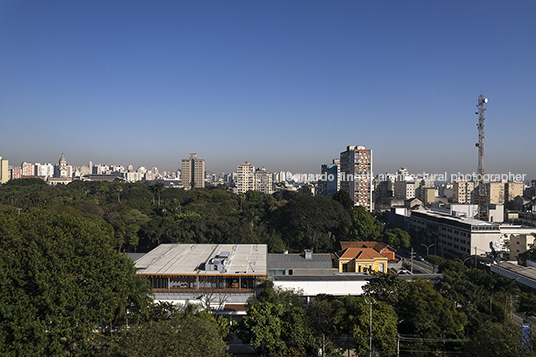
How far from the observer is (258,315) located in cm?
1377

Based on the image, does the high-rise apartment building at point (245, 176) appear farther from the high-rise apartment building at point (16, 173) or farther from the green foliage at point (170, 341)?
the high-rise apartment building at point (16, 173)

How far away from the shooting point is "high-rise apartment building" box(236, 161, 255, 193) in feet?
342

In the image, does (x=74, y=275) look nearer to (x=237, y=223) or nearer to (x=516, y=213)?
(x=237, y=223)

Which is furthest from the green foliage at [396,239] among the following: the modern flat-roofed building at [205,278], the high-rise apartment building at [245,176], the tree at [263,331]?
the high-rise apartment building at [245,176]

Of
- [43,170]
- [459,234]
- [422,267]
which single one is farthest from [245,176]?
[43,170]

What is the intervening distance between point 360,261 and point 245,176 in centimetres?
7913

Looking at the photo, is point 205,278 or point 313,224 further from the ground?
point 313,224

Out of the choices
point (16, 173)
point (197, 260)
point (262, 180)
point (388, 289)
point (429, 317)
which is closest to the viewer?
point (429, 317)

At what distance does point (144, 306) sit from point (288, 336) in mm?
6330

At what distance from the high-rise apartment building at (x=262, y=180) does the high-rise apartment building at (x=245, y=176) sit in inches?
137

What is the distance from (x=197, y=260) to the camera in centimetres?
2355

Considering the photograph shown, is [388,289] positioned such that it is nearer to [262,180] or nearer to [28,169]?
[262,180]

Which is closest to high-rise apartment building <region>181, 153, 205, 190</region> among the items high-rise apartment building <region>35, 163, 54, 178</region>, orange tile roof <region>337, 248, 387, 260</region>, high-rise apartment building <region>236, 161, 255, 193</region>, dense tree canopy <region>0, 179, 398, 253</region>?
high-rise apartment building <region>236, 161, 255, 193</region>

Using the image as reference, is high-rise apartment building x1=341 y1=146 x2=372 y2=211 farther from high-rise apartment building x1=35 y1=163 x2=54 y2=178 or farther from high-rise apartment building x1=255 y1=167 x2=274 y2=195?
high-rise apartment building x1=35 y1=163 x2=54 y2=178
